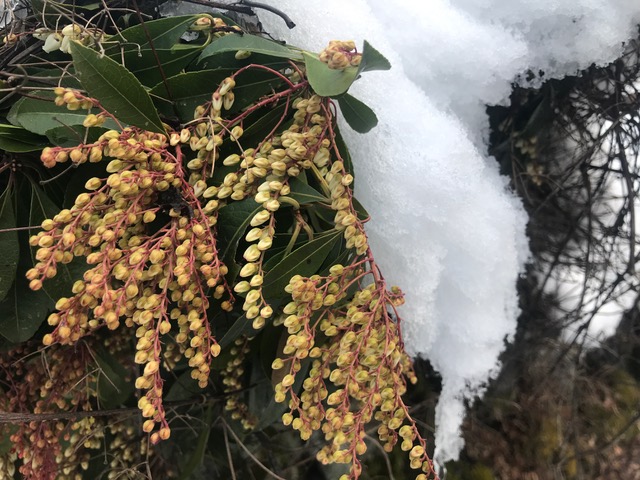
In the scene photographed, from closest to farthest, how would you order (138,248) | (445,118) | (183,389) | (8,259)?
(138,248)
(8,259)
(445,118)
(183,389)

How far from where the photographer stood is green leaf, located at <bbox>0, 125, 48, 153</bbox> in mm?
480

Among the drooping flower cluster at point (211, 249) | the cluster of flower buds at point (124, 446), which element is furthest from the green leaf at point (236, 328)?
the cluster of flower buds at point (124, 446)

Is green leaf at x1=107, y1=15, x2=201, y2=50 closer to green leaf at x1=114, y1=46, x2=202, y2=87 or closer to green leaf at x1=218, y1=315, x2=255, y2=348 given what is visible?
green leaf at x1=114, y1=46, x2=202, y2=87

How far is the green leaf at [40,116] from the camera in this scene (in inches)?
18.8

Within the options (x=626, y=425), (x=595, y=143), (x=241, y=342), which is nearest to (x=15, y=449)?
(x=241, y=342)

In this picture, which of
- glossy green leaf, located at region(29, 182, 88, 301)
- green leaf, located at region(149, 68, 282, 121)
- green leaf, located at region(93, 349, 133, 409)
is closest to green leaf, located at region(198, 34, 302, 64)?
green leaf, located at region(149, 68, 282, 121)

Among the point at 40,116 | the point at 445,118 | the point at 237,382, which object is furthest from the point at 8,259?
the point at 445,118

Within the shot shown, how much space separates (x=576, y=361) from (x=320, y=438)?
70 centimetres

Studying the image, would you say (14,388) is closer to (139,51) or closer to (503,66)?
(139,51)

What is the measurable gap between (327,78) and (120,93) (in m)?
0.19

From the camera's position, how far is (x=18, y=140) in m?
Result: 0.49

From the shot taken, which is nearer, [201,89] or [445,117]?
[201,89]

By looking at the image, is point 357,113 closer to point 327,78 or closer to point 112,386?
point 327,78

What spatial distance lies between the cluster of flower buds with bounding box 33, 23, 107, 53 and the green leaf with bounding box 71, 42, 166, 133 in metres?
0.05
